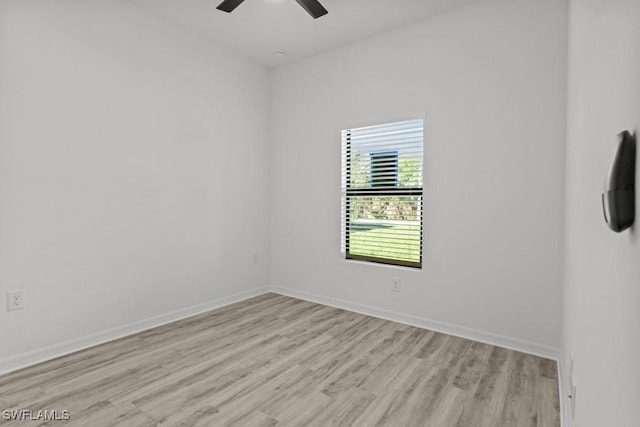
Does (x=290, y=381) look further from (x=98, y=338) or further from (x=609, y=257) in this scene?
(x=609, y=257)

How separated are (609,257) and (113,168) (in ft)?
10.5

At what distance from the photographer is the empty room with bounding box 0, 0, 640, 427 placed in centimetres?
203

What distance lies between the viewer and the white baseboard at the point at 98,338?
7.73 ft

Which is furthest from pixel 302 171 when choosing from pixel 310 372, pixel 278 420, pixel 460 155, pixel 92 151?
pixel 278 420

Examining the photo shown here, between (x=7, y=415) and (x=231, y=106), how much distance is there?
3113 mm

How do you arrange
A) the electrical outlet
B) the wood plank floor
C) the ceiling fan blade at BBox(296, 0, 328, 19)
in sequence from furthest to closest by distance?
the ceiling fan blade at BBox(296, 0, 328, 19) → the electrical outlet → the wood plank floor

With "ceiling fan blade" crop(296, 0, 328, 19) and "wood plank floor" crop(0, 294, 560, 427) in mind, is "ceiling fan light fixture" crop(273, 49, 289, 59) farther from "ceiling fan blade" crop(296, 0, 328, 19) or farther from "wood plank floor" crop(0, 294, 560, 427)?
"wood plank floor" crop(0, 294, 560, 427)

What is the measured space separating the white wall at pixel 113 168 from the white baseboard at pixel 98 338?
44 mm

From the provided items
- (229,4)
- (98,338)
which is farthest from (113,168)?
(229,4)

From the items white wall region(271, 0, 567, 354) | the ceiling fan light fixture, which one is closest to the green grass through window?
white wall region(271, 0, 567, 354)

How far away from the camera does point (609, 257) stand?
76 centimetres

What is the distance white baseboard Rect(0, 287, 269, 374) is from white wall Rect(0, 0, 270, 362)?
4 cm

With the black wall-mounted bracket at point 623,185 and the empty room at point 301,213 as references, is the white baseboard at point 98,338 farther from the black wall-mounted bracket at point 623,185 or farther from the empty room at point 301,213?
the black wall-mounted bracket at point 623,185

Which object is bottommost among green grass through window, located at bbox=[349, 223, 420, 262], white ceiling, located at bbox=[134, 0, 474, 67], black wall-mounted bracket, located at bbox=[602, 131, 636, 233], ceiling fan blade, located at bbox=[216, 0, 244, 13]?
green grass through window, located at bbox=[349, 223, 420, 262]
